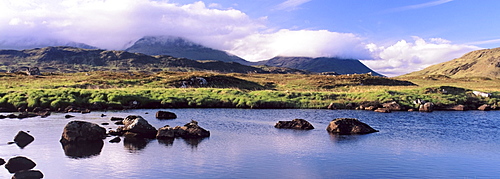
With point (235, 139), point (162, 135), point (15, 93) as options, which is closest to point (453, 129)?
point (235, 139)

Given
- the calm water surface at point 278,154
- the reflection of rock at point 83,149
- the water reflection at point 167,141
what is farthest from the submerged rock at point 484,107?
the reflection of rock at point 83,149

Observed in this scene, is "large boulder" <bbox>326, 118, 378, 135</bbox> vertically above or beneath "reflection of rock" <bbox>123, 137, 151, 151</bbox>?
above

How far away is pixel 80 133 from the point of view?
3192 centimetres

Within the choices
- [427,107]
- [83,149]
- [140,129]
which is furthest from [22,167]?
[427,107]

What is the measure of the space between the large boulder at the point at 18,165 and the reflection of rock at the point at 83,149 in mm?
3870

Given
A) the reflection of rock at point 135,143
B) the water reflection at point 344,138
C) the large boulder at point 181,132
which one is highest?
the large boulder at point 181,132

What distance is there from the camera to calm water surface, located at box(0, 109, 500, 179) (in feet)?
75.8

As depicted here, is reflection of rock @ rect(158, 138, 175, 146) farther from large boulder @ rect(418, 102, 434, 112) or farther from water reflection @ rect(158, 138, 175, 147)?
large boulder @ rect(418, 102, 434, 112)

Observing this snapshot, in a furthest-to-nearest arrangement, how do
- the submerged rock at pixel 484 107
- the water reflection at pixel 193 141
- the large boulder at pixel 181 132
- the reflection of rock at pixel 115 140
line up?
the submerged rock at pixel 484 107
the large boulder at pixel 181 132
the reflection of rock at pixel 115 140
the water reflection at pixel 193 141

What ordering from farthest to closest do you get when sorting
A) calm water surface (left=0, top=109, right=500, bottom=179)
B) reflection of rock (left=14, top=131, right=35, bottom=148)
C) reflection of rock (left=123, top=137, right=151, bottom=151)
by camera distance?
reflection of rock (left=14, top=131, right=35, bottom=148), reflection of rock (left=123, top=137, right=151, bottom=151), calm water surface (left=0, top=109, right=500, bottom=179)

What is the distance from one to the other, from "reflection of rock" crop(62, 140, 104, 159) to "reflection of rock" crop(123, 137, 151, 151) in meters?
1.96

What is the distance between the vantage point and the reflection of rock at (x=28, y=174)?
20.3 metres

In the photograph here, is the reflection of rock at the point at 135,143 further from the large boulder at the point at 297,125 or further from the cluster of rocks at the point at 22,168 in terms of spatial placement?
the large boulder at the point at 297,125

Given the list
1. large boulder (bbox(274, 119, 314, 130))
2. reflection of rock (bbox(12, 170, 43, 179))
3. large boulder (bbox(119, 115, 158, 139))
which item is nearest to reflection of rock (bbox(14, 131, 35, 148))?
large boulder (bbox(119, 115, 158, 139))
